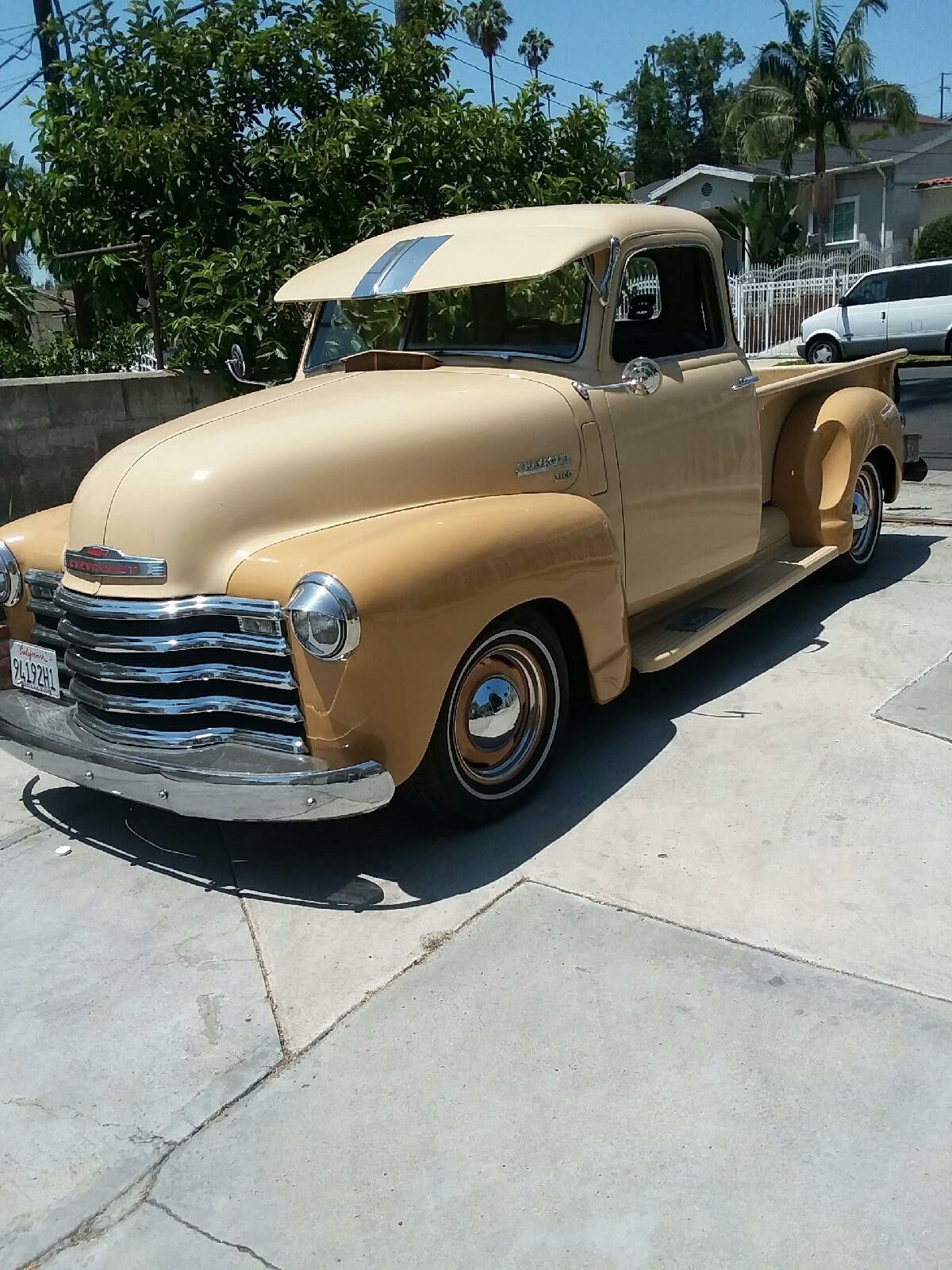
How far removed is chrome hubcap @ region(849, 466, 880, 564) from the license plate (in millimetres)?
4250

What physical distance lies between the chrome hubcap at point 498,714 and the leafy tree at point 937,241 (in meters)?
27.6

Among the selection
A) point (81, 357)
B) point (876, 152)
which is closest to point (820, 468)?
point (81, 357)

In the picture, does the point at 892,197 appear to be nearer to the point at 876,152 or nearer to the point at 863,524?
the point at 876,152

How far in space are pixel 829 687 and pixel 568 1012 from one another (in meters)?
2.53

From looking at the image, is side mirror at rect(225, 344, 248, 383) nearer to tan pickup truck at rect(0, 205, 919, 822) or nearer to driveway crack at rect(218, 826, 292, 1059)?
tan pickup truck at rect(0, 205, 919, 822)

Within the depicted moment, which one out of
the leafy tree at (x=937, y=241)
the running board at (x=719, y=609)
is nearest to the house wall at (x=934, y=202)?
the leafy tree at (x=937, y=241)

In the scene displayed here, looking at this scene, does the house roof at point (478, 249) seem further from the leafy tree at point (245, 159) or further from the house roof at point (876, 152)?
the house roof at point (876, 152)

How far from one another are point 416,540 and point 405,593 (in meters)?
0.25

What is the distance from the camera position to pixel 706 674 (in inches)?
211

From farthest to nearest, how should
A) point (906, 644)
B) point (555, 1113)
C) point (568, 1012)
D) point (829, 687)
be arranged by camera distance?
point (906, 644) < point (829, 687) < point (568, 1012) < point (555, 1113)

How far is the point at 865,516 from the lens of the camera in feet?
21.6

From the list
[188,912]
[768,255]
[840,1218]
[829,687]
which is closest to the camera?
[840,1218]

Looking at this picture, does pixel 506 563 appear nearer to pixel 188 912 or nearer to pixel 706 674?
pixel 188 912

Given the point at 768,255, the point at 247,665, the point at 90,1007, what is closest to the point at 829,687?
the point at 247,665
